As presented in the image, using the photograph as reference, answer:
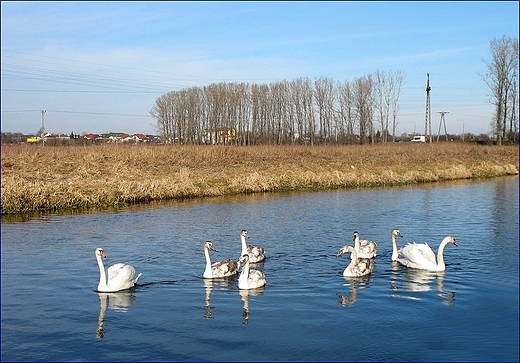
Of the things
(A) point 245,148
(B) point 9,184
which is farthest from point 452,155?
(B) point 9,184

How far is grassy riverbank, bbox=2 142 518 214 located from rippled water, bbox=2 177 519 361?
156 inches

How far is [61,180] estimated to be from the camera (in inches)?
1129

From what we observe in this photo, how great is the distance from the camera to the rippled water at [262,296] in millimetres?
9414

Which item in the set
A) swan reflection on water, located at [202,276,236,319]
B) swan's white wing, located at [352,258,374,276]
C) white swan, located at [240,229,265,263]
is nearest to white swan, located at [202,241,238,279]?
swan reflection on water, located at [202,276,236,319]

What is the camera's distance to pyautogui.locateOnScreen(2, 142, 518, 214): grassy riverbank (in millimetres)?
25750

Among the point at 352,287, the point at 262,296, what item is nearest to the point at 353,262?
the point at 352,287

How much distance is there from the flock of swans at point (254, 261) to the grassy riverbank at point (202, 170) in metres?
12.3

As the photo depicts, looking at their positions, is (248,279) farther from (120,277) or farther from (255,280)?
(120,277)

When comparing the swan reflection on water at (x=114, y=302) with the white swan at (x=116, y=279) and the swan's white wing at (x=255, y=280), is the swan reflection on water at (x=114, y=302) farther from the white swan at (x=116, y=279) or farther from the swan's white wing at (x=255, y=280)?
the swan's white wing at (x=255, y=280)

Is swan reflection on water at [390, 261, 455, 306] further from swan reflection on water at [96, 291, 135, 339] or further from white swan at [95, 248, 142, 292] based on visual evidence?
white swan at [95, 248, 142, 292]

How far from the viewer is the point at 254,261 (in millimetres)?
15242

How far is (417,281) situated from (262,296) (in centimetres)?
385

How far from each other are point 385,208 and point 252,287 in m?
13.8

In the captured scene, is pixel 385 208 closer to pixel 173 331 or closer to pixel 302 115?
pixel 173 331
